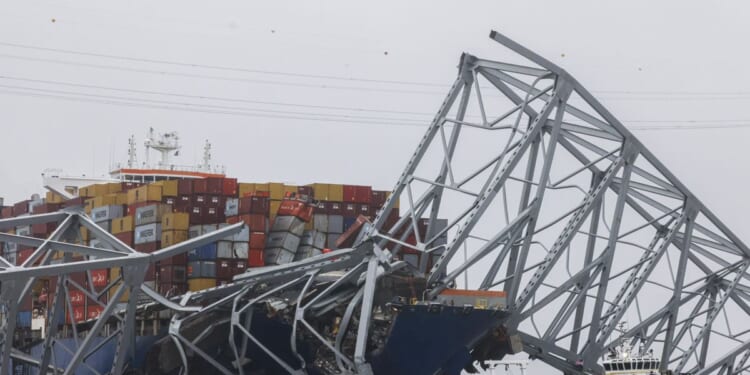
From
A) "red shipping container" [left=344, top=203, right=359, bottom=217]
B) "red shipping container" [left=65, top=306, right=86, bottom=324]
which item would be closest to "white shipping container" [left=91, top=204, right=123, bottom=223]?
"red shipping container" [left=65, top=306, right=86, bottom=324]

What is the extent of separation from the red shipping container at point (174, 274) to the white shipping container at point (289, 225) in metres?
5.25

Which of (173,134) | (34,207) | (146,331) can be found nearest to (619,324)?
(146,331)

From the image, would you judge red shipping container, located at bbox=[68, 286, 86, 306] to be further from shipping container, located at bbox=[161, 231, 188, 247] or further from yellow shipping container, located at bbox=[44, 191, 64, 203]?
yellow shipping container, located at bbox=[44, 191, 64, 203]

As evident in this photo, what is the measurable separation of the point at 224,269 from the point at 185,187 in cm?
629

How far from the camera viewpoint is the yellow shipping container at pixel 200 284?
8200 cm

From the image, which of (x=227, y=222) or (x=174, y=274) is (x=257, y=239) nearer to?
(x=227, y=222)

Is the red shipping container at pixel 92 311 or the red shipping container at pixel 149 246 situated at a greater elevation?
the red shipping container at pixel 149 246

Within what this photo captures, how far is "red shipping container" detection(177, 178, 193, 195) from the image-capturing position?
85812 mm

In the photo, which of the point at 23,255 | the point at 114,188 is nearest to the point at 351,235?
the point at 114,188

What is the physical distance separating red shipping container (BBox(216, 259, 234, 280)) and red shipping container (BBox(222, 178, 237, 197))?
463 centimetres

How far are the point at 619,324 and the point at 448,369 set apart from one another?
41.9 feet

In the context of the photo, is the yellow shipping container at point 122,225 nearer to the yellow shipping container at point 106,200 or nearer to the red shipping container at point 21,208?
the yellow shipping container at point 106,200

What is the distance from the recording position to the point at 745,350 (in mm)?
87125

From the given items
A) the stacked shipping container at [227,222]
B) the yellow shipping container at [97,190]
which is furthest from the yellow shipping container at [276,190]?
the yellow shipping container at [97,190]
